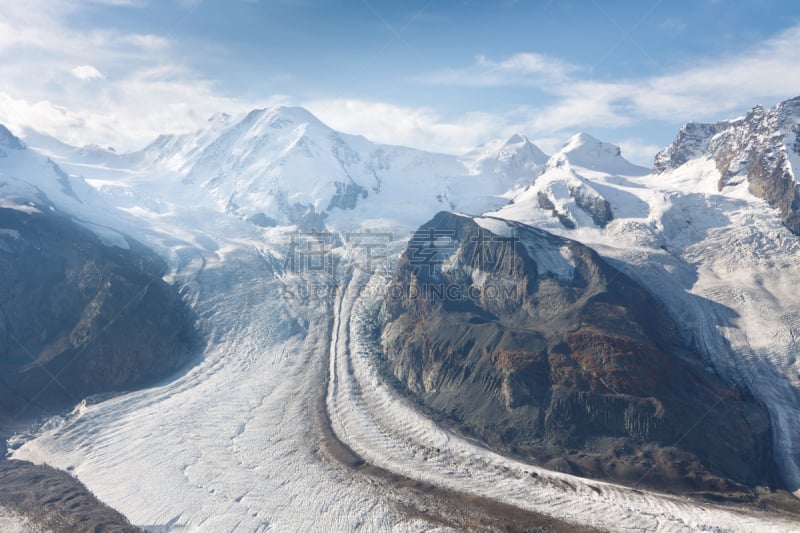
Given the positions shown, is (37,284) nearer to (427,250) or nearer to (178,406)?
(178,406)

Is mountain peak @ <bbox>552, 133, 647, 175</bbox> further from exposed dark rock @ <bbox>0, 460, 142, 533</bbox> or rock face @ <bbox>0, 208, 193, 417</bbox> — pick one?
exposed dark rock @ <bbox>0, 460, 142, 533</bbox>

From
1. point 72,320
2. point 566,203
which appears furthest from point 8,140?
point 566,203

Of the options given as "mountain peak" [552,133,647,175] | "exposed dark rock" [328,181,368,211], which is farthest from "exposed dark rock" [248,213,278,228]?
"mountain peak" [552,133,647,175]

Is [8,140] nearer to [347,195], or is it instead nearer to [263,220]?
[263,220]

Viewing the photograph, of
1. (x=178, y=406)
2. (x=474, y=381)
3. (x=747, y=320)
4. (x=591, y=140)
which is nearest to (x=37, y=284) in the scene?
(x=178, y=406)

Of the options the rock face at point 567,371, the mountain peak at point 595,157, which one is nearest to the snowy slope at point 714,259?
the rock face at point 567,371

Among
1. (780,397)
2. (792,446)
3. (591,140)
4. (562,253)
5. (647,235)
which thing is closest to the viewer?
(792,446)
